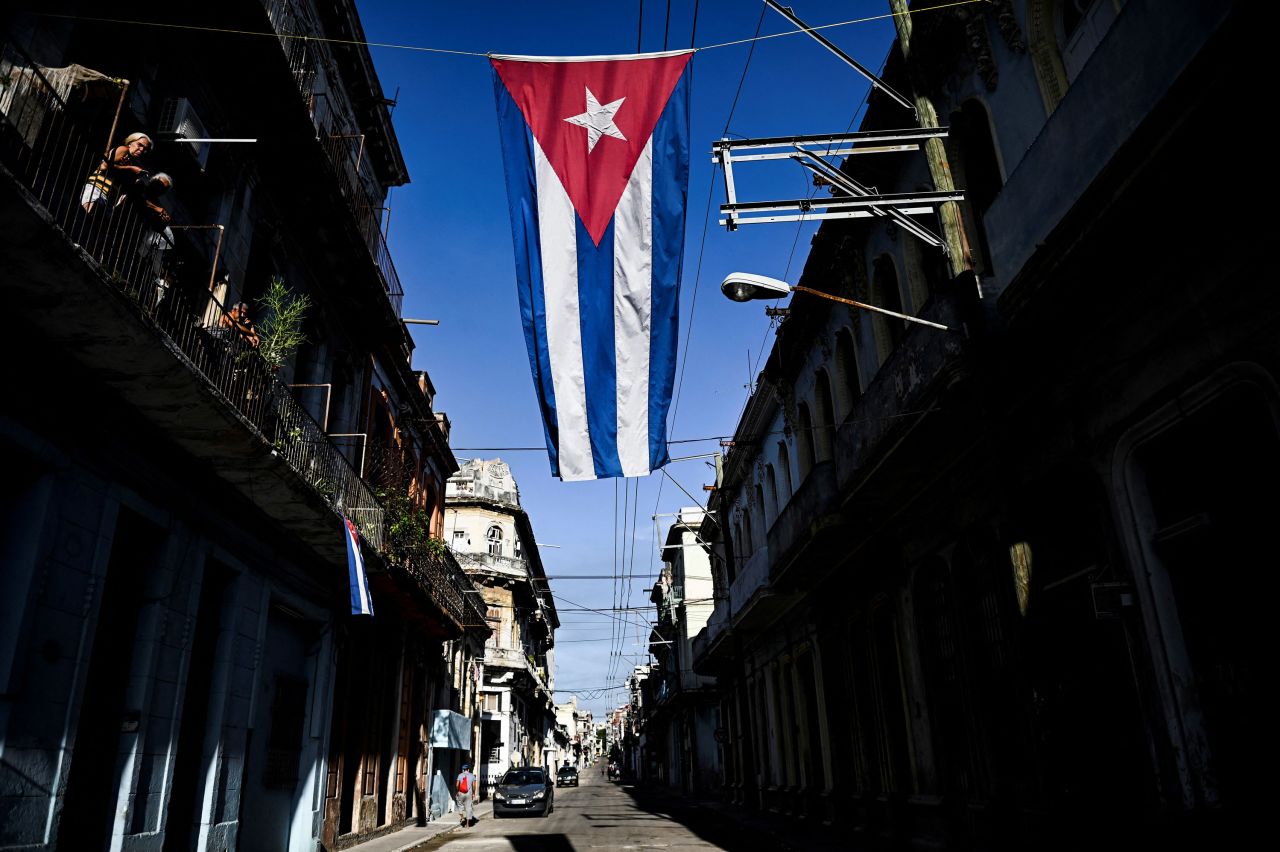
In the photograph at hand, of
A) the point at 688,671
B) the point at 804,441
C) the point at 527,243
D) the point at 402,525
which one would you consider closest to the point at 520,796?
the point at 402,525

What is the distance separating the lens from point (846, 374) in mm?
14727

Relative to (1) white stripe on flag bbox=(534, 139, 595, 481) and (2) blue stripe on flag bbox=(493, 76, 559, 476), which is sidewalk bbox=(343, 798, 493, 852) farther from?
(2) blue stripe on flag bbox=(493, 76, 559, 476)

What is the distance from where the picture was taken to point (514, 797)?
23.9 m

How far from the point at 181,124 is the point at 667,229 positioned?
587 centimetres

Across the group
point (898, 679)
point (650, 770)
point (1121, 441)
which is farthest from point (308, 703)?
point (650, 770)

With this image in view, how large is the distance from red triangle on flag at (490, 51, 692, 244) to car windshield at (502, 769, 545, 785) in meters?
21.8

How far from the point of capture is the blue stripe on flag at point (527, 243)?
7.28 m

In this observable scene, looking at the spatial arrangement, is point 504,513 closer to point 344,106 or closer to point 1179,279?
point 344,106

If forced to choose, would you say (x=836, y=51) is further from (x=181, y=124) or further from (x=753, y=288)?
(x=181, y=124)

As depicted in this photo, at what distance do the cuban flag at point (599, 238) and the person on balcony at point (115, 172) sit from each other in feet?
11.3

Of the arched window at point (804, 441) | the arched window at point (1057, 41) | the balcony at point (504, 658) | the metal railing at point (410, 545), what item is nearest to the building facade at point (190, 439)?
the metal railing at point (410, 545)

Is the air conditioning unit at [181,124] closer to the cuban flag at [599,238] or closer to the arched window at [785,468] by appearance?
the cuban flag at [599,238]

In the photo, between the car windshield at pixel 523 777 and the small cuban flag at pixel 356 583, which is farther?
the car windshield at pixel 523 777

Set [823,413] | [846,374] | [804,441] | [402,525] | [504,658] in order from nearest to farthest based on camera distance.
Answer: [846,374] → [402,525] → [823,413] → [804,441] → [504,658]
